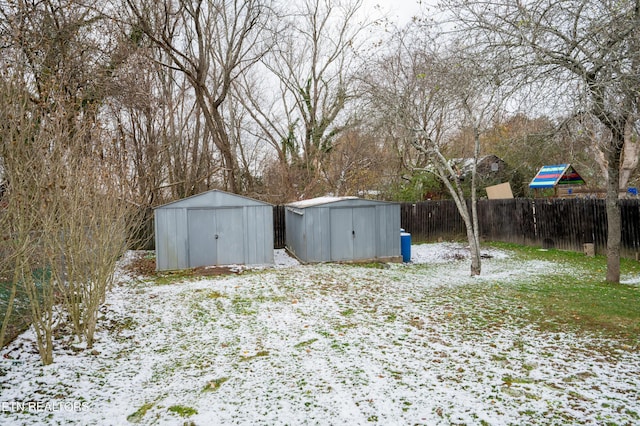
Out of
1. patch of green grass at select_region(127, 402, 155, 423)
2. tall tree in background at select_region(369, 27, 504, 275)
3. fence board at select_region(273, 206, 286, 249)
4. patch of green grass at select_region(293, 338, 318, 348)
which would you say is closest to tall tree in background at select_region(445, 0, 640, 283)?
tall tree in background at select_region(369, 27, 504, 275)

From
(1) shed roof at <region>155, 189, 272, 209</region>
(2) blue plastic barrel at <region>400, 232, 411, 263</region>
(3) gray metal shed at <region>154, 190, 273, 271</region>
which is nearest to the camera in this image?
(3) gray metal shed at <region>154, 190, 273, 271</region>

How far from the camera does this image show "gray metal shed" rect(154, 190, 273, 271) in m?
10.4

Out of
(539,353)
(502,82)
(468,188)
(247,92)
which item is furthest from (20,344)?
(247,92)

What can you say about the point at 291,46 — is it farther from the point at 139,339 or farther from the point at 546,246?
the point at 139,339

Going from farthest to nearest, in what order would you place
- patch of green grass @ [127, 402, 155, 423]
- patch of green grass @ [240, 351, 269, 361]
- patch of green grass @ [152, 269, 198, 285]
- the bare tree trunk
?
patch of green grass @ [152, 269, 198, 285] < the bare tree trunk < patch of green grass @ [240, 351, 269, 361] < patch of green grass @ [127, 402, 155, 423]

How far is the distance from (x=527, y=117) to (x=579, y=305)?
A: 9.95ft

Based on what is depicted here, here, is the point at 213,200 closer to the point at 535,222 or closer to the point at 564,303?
the point at 564,303

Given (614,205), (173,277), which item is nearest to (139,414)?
(173,277)

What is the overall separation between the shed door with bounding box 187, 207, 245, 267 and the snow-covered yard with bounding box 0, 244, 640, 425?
12.0 ft

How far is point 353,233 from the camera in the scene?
11.6 meters

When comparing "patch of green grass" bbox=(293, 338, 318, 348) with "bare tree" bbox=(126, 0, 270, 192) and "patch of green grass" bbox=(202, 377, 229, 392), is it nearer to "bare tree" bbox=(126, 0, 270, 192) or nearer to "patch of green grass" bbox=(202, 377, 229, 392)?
"patch of green grass" bbox=(202, 377, 229, 392)

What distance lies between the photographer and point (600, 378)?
12.6 feet

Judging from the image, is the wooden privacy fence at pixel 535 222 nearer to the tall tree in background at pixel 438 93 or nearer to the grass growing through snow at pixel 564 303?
the grass growing through snow at pixel 564 303

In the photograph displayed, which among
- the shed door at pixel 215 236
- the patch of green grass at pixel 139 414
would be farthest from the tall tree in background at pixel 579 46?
the shed door at pixel 215 236
